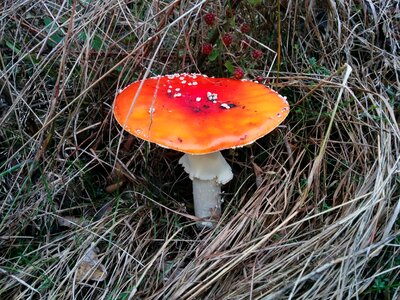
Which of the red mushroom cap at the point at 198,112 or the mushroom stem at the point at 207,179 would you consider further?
the mushroom stem at the point at 207,179

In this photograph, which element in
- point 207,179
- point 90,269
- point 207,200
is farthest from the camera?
point 207,200

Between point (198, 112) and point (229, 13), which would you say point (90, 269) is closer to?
point (198, 112)

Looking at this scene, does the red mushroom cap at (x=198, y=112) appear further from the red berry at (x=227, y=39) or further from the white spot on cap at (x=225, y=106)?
the red berry at (x=227, y=39)

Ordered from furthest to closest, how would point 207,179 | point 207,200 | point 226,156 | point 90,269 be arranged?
point 226,156
point 207,200
point 207,179
point 90,269

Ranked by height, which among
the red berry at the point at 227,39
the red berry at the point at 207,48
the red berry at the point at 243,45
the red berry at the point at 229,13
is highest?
the red berry at the point at 229,13

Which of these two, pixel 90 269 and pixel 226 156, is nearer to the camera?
pixel 90 269

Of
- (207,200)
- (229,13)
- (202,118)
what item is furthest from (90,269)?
(229,13)

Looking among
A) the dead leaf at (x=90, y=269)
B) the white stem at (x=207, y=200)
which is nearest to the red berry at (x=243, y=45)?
the white stem at (x=207, y=200)

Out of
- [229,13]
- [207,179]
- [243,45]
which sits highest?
[229,13]
